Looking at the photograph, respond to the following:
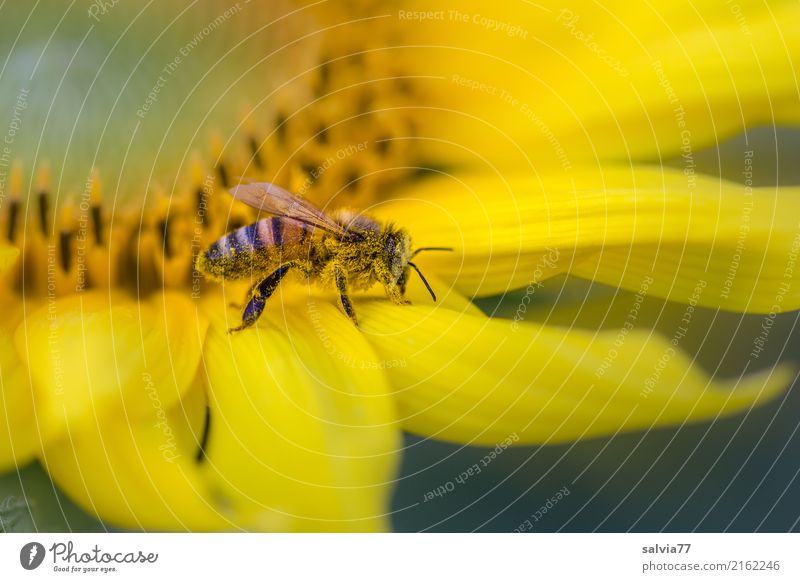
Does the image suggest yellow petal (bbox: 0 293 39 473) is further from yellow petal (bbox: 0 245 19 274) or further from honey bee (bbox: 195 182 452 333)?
honey bee (bbox: 195 182 452 333)

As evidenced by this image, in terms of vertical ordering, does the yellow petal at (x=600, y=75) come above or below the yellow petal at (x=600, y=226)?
above

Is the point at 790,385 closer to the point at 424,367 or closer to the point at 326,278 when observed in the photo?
the point at 424,367

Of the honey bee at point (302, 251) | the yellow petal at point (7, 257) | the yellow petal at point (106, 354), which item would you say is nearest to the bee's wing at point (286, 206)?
the honey bee at point (302, 251)

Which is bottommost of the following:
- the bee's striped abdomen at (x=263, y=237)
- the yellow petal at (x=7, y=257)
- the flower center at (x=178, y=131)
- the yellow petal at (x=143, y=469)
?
the yellow petal at (x=143, y=469)

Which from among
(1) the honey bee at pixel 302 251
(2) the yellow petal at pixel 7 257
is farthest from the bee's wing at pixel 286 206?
(2) the yellow petal at pixel 7 257

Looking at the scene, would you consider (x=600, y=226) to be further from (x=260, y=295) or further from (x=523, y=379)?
(x=260, y=295)

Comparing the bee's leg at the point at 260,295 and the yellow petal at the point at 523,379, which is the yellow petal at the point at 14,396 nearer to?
the bee's leg at the point at 260,295
